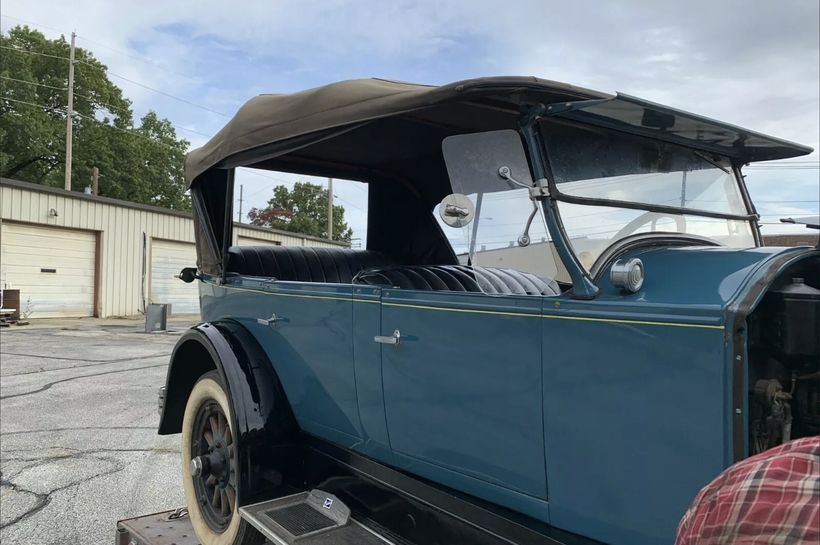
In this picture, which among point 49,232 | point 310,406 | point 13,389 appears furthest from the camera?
point 49,232

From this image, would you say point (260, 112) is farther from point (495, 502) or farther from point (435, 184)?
point (495, 502)

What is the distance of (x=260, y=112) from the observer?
291 centimetres

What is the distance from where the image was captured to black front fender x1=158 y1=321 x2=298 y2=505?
9.12 feet

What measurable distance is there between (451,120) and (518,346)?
62.6 inches

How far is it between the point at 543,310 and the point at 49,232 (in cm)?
1810

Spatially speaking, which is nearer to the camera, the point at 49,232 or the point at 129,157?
the point at 49,232

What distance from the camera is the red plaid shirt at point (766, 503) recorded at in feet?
2.80

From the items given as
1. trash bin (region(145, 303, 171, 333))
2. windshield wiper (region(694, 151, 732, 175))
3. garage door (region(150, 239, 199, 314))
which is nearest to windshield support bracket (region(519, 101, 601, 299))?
windshield wiper (region(694, 151, 732, 175))

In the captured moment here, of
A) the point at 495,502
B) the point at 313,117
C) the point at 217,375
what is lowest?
the point at 495,502

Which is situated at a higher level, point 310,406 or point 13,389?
point 310,406

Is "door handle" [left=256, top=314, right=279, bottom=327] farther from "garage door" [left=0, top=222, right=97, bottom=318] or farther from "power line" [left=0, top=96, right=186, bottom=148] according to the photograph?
"power line" [left=0, top=96, right=186, bottom=148]

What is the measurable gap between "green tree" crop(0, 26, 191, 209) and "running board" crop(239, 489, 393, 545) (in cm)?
2954

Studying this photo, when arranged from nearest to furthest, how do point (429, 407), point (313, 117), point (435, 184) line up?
point (429, 407)
point (313, 117)
point (435, 184)

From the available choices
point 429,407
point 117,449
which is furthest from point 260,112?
point 117,449
